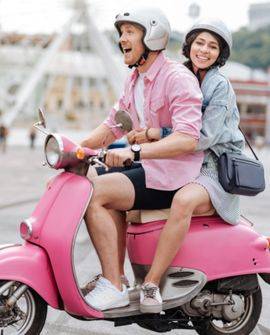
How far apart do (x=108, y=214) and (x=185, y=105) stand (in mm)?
638

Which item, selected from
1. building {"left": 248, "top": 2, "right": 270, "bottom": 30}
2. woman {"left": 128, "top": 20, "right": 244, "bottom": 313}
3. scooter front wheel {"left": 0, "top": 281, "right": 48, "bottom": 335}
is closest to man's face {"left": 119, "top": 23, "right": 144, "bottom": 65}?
woman {"left": 128, "top": 20, "right": 244, "bottom": 313}

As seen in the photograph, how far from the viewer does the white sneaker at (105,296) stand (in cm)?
315

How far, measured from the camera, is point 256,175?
340 cm

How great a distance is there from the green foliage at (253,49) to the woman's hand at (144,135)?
364 feet

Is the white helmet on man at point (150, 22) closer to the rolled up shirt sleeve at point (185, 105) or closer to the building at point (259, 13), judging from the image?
the rolled up shirt sleeve at point (185, 105)

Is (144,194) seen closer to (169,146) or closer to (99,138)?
(169,146)

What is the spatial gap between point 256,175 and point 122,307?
953 millimetres

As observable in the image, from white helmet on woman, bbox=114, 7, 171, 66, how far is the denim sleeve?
0.38 metres

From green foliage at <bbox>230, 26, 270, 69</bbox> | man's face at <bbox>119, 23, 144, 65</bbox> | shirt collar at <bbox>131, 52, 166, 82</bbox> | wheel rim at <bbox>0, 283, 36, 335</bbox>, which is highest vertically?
man's face at <bbox>119, 23, 144, 65</bbox>

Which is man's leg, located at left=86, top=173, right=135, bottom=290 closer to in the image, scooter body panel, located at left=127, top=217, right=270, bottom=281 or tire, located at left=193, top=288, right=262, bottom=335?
scooter body panel, located at left=127, top=217, right=270, bottom=281

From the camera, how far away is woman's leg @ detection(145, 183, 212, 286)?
10.5ft

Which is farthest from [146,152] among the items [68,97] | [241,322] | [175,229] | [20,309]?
[68,97]

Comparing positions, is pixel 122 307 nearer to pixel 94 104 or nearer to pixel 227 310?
pixel 227 310

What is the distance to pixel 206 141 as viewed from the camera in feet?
10.7
